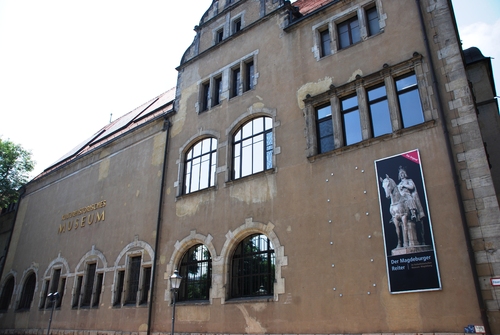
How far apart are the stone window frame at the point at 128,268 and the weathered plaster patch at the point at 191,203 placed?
2.29 m

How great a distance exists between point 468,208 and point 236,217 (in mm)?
7941

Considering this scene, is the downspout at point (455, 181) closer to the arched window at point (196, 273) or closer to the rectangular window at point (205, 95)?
the arched window at point (196, 273)

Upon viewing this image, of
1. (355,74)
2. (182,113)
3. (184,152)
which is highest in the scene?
(182,113)

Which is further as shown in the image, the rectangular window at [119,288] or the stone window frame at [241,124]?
the rectangular window at [119,288]

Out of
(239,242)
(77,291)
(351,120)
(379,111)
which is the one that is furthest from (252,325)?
(77,291)

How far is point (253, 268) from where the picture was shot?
14422 millimetres

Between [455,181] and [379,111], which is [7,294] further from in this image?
[455,181]

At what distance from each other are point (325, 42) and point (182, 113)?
800 cm

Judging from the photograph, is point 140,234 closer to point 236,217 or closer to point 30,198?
point 236,217

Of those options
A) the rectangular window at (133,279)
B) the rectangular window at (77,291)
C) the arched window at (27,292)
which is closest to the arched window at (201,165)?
the rectangular window at (133,279)

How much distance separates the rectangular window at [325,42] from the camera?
50.1 feet

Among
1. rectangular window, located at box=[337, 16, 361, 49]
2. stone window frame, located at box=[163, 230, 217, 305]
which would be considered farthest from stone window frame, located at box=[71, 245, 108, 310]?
rectangular window, located at box=[337, 16, 361, 49]

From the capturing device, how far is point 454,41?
1208cm

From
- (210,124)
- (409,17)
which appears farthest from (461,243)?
(210,124)
